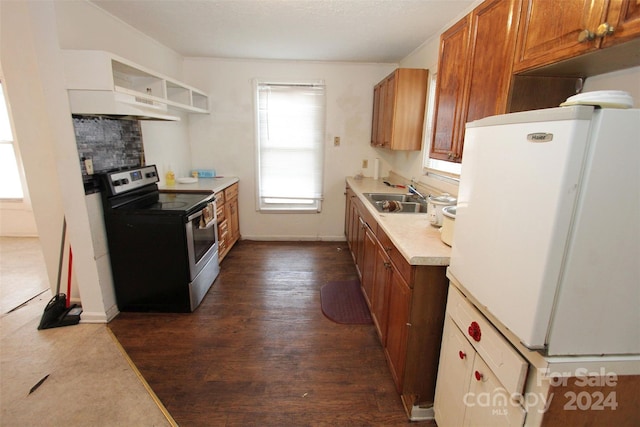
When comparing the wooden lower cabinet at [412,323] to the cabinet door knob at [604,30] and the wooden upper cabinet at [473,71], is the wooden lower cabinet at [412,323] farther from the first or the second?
the cabinet door knob at [604,30]

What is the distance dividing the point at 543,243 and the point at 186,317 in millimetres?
2566

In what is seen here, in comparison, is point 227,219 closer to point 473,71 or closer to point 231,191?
point 231,191

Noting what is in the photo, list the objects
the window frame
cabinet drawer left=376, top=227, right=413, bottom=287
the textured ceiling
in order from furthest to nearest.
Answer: the window frame
the textured ceiling
cabinet drawer left=376, top=227, right=413, bottom=287

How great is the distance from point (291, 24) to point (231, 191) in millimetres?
2067

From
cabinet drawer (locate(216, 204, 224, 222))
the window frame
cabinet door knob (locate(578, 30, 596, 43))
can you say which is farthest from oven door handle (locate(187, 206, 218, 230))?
cabinet door knob (locate(578, 30, 596, 43))

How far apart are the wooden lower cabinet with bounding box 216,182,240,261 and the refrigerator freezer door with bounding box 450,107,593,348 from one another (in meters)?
2.84

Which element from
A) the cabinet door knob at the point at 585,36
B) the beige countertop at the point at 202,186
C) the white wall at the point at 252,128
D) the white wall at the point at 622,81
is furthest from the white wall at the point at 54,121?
the white wall at the point at 622,81

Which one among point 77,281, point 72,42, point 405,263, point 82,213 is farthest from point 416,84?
point 77,281

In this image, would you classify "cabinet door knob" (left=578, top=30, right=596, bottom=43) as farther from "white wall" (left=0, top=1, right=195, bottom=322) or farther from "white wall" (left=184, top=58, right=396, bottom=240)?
"white wall" (left=184, top=58, right=396, bottom=240)

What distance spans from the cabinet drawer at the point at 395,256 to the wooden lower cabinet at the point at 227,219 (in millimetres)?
2033

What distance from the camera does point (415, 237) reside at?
66.9 inches

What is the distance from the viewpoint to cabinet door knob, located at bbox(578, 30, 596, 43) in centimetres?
96

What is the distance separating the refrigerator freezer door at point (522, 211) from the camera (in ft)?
2.46

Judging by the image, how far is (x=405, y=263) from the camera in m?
1.55
